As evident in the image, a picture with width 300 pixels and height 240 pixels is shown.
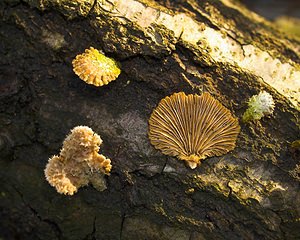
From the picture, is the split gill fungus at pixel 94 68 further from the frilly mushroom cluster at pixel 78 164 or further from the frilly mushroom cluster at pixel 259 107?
the frilly mushroom cluster at pixel 259 107

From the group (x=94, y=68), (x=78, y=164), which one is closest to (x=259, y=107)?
(x=94, y=68)

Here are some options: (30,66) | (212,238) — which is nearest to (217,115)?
(212,238)

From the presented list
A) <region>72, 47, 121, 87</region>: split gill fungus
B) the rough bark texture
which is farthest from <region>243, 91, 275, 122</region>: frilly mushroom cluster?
<region>72, 47, 121, 87</region>: split gill fungus

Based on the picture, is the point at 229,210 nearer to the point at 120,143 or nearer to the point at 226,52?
the point at 120,143

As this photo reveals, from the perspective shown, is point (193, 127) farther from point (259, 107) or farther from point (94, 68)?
point (94, 68)

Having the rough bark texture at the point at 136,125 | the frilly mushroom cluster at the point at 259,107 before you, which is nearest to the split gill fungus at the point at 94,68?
the rough bark texture at the point at 136,125

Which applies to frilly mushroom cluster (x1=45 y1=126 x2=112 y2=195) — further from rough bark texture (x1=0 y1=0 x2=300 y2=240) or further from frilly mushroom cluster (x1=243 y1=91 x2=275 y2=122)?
frilly mushroom cluster (x1=243 y1=91 x2=275 y2=122)

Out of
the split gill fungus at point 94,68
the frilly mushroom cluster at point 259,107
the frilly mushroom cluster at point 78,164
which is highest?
the frilly mushroom cluster at point 259,107
